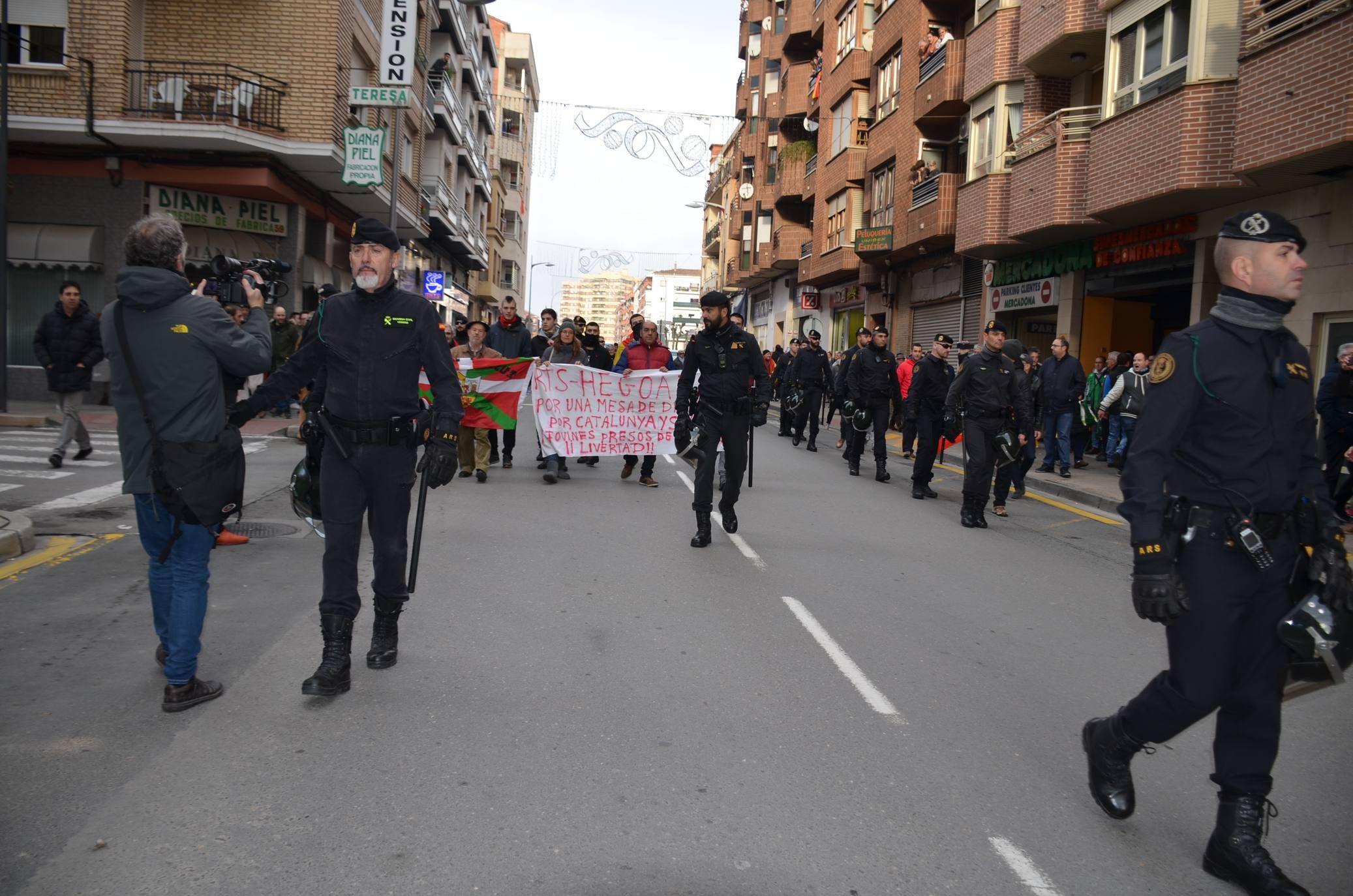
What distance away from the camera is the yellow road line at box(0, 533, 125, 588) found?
6965 mm

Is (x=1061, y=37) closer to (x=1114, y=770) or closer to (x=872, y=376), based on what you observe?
(x=872, y=376)

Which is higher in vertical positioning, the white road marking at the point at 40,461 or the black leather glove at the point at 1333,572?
the black leather glove at the point at 1333,572

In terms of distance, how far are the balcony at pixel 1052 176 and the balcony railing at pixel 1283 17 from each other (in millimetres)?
3967

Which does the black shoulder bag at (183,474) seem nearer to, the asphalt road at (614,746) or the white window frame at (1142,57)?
the asphalt road at (614,746)

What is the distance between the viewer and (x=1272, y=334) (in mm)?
3357

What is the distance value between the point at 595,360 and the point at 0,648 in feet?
30.0

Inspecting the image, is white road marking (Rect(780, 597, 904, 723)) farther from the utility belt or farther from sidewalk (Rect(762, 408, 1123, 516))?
sidewalk (Rect(762, 408, 1123, 516))

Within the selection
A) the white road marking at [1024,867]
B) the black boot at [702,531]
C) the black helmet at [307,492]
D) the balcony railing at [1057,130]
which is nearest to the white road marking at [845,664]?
the white road marking at [1024,867]

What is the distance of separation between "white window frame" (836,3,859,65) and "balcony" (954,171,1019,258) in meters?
12.4

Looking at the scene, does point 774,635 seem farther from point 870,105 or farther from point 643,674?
point 870,105

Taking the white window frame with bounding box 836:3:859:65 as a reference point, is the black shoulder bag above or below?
below

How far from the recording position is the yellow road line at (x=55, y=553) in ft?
22.9

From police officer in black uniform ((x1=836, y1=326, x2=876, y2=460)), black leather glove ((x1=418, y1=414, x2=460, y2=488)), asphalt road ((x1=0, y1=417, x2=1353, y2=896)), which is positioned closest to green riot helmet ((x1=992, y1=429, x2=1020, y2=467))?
asphalt road ((x1=0, y1=417, x2=1353, y2=896))

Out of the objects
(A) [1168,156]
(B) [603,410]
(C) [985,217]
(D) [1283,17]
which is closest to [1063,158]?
(C) [985,217]
